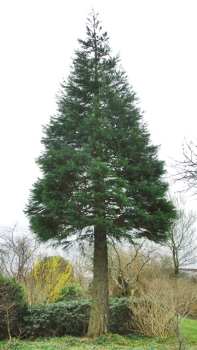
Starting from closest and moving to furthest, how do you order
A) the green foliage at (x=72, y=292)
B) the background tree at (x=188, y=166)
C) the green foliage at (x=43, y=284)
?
the background tree at (x=188, y=166)
the green foliage at (x=43, y=284)
the green foliage at (x=72, y=292)

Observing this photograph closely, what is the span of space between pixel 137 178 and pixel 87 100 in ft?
12.1

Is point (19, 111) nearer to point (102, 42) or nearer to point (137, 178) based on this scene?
point (102, 42)

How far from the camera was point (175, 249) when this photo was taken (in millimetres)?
20234

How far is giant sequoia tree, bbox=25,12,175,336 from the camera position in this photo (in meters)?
7.82

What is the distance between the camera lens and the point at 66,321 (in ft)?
30.2

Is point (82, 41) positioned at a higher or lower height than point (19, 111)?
higher

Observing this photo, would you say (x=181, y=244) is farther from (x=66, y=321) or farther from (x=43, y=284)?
(x=66, y=321)

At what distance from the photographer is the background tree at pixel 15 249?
17.3 meters

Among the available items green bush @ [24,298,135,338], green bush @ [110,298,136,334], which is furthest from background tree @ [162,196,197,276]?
green bush @ [24,298,135,338]

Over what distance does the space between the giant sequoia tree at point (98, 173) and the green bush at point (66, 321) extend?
153 centimetres

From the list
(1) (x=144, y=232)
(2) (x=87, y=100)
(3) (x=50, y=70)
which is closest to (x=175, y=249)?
(1) (x=144, y=232)

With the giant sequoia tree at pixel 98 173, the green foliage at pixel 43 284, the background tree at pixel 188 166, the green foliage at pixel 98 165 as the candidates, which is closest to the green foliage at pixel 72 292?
the green foliage at pixel 43 284

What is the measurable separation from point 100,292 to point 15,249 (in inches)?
482

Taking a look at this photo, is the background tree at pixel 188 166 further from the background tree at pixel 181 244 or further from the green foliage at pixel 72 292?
the background tree at pixel 181 244
